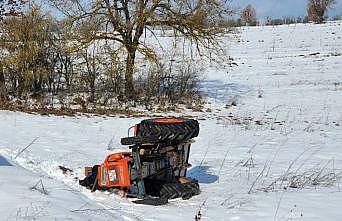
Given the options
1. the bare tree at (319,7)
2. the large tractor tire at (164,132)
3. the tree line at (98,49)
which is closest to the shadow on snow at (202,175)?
the large tractor tire at (164,132)

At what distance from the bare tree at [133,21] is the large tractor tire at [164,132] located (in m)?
13.0

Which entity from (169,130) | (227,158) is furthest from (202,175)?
(169,130)

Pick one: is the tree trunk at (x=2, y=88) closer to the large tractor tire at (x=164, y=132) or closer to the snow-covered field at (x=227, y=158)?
the snow-covered field at (x=227, y=158)

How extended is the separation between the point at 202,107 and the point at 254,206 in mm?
13396

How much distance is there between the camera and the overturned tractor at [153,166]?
6.24 metres

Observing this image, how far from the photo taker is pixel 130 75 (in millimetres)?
19984

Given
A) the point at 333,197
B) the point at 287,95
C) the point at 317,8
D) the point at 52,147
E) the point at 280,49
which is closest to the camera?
the point at 333,197

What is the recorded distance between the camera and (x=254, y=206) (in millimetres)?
5980

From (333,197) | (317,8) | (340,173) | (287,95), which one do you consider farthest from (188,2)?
(317,8)

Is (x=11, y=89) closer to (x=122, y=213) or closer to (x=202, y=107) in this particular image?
(x=202, y=107)

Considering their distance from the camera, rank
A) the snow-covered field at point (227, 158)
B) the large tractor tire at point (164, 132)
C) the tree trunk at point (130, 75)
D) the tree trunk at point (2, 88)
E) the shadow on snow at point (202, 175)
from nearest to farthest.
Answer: the snow-covered field at point (227, 158), the large tractor tire at point (164, 132), the shadow on snow at point (202, 175), the tree trunk at point (2, 88), the tree trunk at point (130, 75)

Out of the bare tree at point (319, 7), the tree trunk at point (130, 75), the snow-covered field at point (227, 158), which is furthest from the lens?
the bare tree at point (319, 7)

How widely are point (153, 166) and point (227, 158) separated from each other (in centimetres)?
359

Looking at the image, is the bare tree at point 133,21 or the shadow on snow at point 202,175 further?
the bare tree at point 133,21
